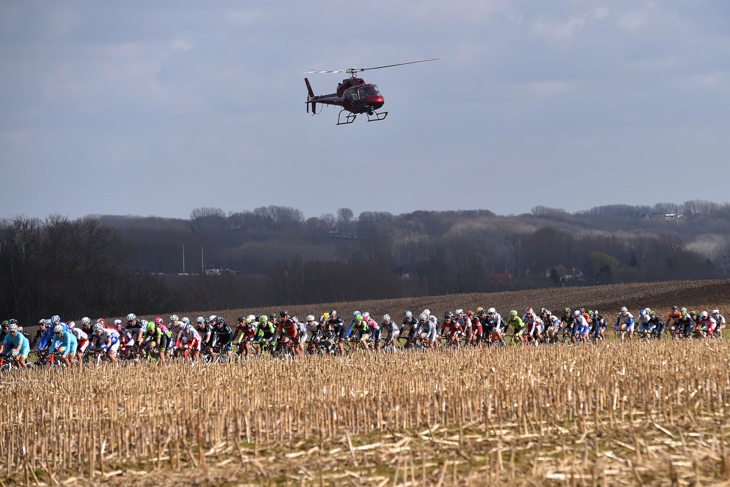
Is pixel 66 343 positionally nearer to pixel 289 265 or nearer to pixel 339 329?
pixel 339 329

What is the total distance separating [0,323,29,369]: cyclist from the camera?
23828 millimetres

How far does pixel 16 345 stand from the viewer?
78.8 feet

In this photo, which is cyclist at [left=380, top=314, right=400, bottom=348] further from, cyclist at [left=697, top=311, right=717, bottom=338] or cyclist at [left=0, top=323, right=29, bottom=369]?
cyclist at [left=697, top=311, right=717, bottom=338]

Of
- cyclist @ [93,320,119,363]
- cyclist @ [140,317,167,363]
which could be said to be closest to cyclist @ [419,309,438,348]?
cyclist @ [140,317,167,363]

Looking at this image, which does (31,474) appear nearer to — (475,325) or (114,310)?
(475,325)

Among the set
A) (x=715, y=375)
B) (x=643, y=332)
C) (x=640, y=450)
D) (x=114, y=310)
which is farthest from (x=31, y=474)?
(x=114, y=310)

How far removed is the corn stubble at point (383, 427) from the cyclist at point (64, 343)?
495cm

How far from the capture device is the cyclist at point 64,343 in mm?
24312

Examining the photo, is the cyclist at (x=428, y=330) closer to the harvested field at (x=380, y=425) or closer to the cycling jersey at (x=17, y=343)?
the harvested field at (x=380, y=425)

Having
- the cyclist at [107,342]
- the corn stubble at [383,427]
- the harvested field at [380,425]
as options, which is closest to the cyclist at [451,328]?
the harvested field at [380,425]

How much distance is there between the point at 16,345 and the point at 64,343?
4.10 feet

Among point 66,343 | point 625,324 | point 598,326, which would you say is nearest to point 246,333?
point 66,343

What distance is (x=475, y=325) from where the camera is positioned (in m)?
30.9

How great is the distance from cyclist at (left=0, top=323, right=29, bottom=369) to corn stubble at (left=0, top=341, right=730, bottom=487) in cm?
494
